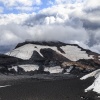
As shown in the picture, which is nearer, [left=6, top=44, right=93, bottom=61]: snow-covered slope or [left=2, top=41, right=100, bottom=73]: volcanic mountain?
[left=2, top=41, right=100, bottom=73]: volcanic mountain

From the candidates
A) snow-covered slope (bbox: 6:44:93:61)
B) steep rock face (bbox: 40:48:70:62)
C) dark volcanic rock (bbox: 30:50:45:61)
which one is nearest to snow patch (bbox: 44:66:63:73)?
dark volcanic rock (bbox: 30:50:45:61)

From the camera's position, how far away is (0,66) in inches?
6201

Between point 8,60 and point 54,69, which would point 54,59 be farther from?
point 8,60

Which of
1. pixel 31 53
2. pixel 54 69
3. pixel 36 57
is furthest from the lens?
pixel 31 53

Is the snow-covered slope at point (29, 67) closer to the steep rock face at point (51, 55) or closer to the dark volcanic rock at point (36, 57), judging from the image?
the dark volcanic rock at point (36, 57)

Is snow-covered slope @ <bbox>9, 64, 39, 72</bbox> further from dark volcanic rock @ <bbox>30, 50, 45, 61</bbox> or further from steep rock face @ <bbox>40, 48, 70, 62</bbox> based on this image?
steep rock face @ <bbox>40, 48, 70, 62</bbox>

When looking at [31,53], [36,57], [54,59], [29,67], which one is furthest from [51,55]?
[29,67]

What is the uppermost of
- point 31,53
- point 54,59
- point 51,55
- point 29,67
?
point 31,53

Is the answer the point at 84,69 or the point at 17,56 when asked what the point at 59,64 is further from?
the point at 17,56

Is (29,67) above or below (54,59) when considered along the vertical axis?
below

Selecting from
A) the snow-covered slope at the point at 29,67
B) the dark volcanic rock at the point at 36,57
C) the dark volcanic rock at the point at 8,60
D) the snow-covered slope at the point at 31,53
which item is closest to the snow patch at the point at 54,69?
the snow-covered slope at the point at 29,67

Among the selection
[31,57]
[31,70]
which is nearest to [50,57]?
[31,57]

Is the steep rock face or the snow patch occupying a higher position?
the steep rock face

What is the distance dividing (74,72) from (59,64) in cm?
1227
